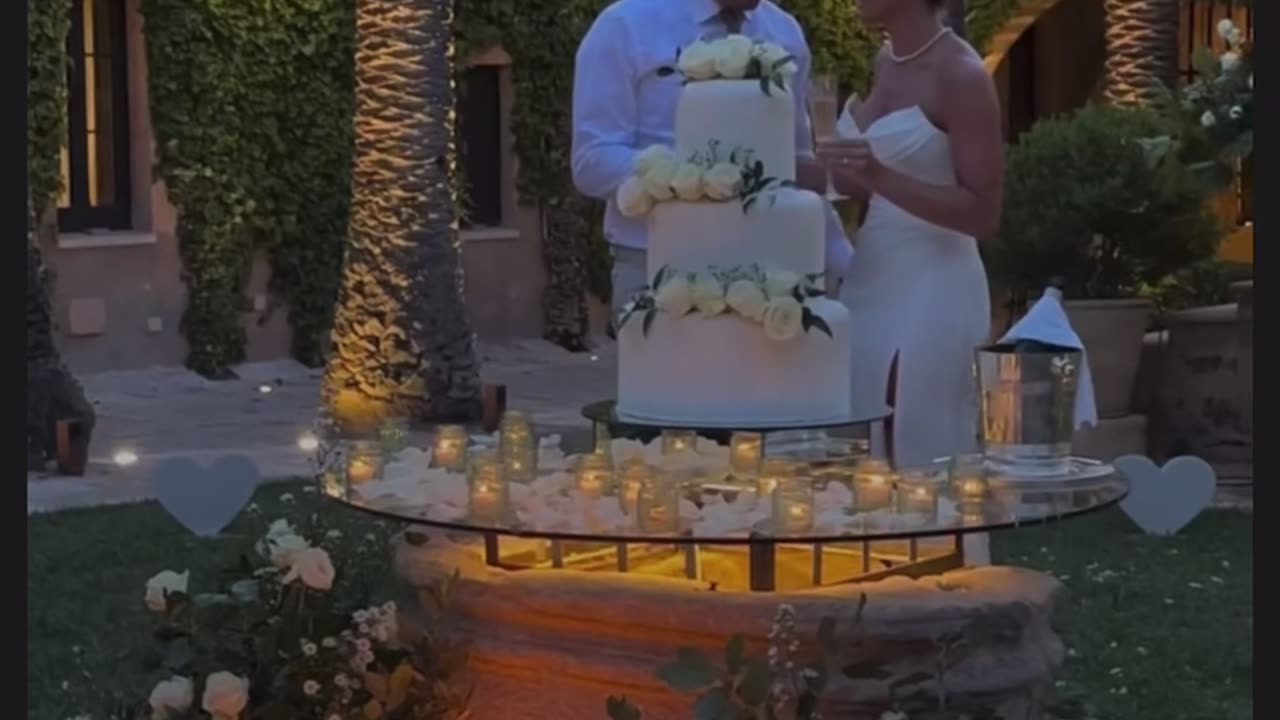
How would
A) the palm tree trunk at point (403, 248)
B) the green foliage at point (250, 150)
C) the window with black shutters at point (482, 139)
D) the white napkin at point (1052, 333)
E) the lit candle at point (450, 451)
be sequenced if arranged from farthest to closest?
the window with black shutters at point (482, 139) < the green foliage at point (250, 150) < the palm tree trunk at point (403, 248) < the lit candle at point (450, 451) < the white napkin at point (1052, 333)

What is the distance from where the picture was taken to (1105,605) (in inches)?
306

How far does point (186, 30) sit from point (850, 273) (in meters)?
10.8

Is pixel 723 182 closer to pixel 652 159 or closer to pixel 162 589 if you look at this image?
pixel 652 159

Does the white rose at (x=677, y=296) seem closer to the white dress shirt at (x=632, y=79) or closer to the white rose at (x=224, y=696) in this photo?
the white dress shirt at (x=632, y=79)

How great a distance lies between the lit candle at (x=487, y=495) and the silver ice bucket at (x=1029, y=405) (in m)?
0.87

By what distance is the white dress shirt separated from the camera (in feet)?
16.2

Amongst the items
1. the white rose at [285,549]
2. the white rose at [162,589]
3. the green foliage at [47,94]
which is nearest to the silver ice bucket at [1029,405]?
the white rose at [285,549]

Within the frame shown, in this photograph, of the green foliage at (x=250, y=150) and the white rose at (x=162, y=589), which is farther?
the green foliage at (x=250, y=150)

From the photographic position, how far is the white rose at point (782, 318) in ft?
13.0

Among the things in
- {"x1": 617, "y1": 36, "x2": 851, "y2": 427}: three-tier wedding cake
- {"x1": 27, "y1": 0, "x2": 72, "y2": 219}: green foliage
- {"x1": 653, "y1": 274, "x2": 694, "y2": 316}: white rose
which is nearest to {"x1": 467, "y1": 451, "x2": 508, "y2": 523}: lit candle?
{"x1": 617, "y1": 36, "x2": 851, "y2": 427}: three-tier wedding cake

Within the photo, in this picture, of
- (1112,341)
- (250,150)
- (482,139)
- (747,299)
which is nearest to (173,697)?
(747,299)

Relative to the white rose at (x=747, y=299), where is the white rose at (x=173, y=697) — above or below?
below

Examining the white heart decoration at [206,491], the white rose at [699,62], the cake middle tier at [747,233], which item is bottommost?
the white heart decoration at [206,491]

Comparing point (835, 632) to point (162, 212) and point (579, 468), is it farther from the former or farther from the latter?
point (162, 212)
